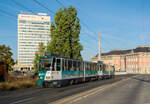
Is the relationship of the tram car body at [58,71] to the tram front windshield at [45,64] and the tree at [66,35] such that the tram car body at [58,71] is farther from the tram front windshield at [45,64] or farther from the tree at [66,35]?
the tree at [66,35]

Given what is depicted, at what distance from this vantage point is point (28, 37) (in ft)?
463

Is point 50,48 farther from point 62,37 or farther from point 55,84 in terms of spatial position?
point 55,84

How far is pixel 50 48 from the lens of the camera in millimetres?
35438

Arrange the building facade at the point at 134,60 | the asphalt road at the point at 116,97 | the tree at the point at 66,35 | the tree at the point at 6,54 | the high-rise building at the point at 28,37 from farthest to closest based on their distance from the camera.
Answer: the high-rise building at the point at 28,37, the building facade at the point at 134,60, the tree at the point at 6,54, the tree at the point at 66,35, the asphalt road at the point at 116,97

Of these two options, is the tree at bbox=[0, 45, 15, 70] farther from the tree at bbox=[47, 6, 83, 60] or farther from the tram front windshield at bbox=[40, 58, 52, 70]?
the tram front windshield at bbox=[40, 58, 52, 70]

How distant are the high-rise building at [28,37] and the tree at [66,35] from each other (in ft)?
333

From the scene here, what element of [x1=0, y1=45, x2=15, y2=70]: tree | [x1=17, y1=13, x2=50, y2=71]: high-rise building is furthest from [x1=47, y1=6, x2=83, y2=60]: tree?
[x1=17, y1=13, x2=50, y2=71]: high-rise building

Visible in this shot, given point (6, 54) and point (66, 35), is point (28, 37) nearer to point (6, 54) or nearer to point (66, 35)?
point (6, 54)

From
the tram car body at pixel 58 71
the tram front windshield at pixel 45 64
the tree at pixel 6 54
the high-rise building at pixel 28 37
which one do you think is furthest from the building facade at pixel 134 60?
the tram front windshield at pixel 45 64

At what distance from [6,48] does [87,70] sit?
1875 cm

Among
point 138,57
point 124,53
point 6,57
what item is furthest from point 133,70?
point 6,57

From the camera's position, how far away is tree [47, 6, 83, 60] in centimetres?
3572

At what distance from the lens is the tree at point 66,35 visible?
35719mm

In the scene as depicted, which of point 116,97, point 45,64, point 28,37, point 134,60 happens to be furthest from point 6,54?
point 28,37
